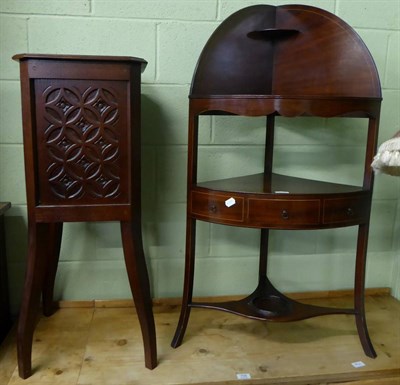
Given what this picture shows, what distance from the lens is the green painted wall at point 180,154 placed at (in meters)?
1.47

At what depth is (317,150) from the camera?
1.69 m

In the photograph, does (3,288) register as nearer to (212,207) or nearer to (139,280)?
(139,280)

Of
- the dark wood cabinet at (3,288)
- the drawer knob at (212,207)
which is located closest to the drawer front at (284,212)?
the drawer knob at (212,207)

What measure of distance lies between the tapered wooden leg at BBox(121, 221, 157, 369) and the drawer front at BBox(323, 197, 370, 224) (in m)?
0.56

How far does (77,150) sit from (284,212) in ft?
2.00

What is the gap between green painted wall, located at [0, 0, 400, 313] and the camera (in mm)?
1475

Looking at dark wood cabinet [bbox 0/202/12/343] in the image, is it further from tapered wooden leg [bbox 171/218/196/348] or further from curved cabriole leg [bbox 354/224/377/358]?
curved cabriole leg [bbox 354/224/377/358]

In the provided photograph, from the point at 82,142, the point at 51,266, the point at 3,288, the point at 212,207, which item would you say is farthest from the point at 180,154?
the point at 3,288

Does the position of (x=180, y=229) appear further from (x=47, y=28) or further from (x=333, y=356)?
(x=47, y=28)

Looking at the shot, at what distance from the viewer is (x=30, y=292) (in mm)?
1172

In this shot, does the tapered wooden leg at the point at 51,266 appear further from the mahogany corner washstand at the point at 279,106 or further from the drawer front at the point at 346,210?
the drawer front at the point at 346,210

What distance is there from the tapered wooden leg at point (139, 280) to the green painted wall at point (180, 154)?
1.42 ft

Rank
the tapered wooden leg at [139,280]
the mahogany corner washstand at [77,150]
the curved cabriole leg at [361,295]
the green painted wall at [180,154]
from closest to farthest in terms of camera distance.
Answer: the mahogany corner washstand at [77,150]
the tapered wooden leg at [139,280]
the curved cabriole leg at [361,295]
the green painted wall at [180,154]

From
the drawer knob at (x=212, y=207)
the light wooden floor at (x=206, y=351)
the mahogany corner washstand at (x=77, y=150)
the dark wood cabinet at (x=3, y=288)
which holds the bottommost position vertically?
the light wooden floor at (x=206, y=351)
